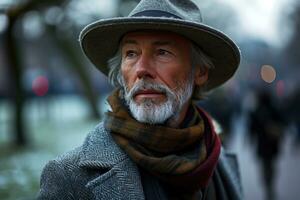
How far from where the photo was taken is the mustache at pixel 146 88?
251cm

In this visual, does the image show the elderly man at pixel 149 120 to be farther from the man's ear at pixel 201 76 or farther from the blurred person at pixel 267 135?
the blurred person at pixel 267 135

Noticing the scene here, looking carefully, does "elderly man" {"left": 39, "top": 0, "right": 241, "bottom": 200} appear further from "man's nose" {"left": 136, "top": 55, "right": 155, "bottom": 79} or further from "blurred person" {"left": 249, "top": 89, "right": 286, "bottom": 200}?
"blurred person" {"left": 249, "top": 89, "right": 286, "bottom": 200}

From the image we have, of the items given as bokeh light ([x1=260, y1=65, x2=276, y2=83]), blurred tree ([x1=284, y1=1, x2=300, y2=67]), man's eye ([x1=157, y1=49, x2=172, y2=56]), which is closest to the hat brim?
Answer: man's eye ([x1=157, y1=49, x2=172, y2=56])

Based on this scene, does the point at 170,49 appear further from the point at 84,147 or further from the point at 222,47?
the point at 84,147

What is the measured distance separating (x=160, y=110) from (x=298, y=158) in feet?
38.6

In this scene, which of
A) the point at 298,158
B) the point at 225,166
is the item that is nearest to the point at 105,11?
the point at 298,158

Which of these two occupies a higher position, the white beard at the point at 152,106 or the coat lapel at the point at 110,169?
the white beard at the point at 152,106

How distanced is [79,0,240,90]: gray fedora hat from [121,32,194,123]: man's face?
60 mm

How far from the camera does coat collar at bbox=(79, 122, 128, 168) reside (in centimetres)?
238

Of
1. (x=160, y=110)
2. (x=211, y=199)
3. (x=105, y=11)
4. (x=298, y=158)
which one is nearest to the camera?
(x=160, y=110)

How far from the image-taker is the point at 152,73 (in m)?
2.52

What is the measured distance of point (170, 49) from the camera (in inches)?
102

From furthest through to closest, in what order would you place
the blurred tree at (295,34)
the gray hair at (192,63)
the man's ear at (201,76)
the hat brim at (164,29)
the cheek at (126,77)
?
the blurred tree at (295,34)
the man's ear at (201,76)
the gray hair at (192,63)
the cheek at (126,77)
the hat brim at (164,29)

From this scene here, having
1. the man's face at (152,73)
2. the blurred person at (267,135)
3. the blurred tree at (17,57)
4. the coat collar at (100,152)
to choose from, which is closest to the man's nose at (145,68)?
the man's face at (152,73)
